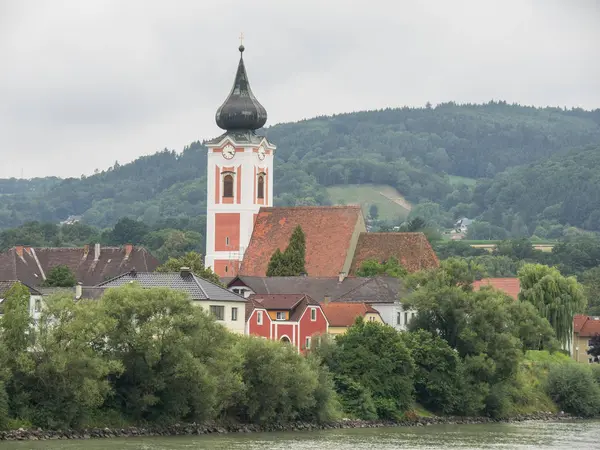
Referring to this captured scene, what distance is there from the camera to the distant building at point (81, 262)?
4082 inches

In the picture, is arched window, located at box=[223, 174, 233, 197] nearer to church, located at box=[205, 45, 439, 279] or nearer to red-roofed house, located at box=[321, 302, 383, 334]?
church, located at box=[205, 45, 439, 279]

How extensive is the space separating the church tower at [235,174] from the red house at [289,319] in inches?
907

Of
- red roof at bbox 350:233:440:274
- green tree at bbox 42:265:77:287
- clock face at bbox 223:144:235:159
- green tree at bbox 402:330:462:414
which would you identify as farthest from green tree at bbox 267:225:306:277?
green tree at bbox 402:330:462:414

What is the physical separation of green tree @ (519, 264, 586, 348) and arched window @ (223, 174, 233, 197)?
19048 mm

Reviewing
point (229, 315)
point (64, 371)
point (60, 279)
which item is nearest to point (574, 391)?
point (229, 315)

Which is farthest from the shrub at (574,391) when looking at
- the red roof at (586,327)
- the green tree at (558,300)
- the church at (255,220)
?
the red roof at (586,327)

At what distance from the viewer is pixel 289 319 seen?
7881 cm

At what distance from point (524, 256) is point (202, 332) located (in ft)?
418

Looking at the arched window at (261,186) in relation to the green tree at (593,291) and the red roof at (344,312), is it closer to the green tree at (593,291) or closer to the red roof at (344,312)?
the red roof at (344,312)

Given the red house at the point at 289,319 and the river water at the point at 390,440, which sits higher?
the red house at the point at 289,319

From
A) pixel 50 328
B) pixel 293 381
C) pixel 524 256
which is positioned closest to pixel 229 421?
pixel 293 381

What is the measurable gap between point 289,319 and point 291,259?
57.1 ft

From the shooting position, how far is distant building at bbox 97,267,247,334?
7219 centimetres

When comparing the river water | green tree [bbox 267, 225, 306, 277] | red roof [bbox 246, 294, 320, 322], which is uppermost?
green tree [bbox 267, 225, 306, 277]
